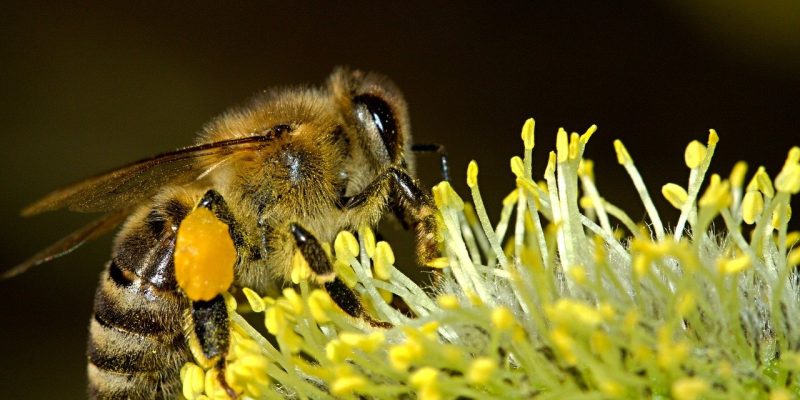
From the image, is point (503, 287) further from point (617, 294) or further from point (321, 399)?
point (321, 399)

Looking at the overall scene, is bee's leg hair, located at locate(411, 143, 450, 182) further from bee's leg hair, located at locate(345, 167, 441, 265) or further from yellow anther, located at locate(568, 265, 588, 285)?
yellow anther, located at locate(568, 265, 588, 285)

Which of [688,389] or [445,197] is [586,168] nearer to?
[445,197]

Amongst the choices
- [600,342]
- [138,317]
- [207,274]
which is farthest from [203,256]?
[600,342]

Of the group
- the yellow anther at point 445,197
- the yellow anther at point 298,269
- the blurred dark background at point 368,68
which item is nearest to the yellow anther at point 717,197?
the yellow anther at point 445,197

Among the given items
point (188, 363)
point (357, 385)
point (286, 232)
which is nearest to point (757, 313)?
point (357, 385)

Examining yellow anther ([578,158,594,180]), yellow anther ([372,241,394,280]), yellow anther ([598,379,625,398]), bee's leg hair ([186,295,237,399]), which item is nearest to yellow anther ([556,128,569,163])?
yellow anther ([578,158,594,180])
